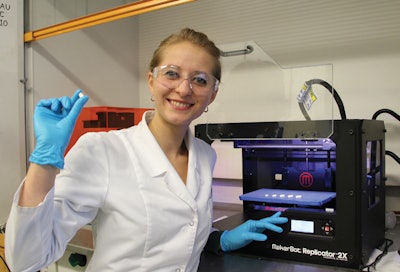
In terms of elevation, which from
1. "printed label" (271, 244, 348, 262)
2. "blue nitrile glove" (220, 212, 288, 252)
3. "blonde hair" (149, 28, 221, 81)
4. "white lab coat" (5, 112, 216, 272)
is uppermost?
"blonde hair" (149, 28, 221, 81)

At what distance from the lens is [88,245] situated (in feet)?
4.53

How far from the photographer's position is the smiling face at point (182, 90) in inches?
40.6

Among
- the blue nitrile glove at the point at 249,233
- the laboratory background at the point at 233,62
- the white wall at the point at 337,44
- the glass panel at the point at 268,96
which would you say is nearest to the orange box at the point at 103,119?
the laboratory background at the point at 233,62

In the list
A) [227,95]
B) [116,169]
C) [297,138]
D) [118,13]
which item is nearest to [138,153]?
[116,169]

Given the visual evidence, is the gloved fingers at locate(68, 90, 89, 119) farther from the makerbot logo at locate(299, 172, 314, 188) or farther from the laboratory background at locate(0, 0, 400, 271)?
the makerbot logo at locate(299, 172, 314, 188)

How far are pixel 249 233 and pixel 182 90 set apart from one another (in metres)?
0.52

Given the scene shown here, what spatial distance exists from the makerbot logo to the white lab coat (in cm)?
46

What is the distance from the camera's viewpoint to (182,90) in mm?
1013

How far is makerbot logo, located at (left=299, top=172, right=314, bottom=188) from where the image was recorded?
1359 mm

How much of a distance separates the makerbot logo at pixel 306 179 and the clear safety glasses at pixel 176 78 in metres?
0.58

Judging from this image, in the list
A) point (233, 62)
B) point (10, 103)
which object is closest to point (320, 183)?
point (233, 62)

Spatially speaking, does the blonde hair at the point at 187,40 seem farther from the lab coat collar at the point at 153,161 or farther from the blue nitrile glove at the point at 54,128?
the blue nitrile glove at the point at 54,128

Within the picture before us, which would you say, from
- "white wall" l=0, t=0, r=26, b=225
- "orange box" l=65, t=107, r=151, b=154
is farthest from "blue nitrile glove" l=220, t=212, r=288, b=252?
"white wall" l=0, t=0, r=26, b=225

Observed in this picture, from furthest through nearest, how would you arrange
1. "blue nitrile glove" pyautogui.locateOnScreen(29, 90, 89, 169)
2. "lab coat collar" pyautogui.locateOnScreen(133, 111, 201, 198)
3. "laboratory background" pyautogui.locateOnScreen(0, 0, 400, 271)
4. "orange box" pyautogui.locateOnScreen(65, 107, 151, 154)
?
"orange box" pyautogui.locateOnScreen(65, 107, 151, 154) → "laboratory background" pyautogui.locateOnScreen(0, 0, 400, 271) → "lab coat collar" pyautogui.locateOnScreen(133, 111, 201, 198) → "blue nitrile glove" pyautogui.locateOnScreen(29, 90, 89, 169)
